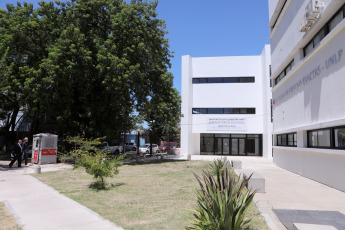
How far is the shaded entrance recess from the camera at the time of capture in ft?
105

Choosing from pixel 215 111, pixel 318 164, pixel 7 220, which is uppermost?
pixel 215 111

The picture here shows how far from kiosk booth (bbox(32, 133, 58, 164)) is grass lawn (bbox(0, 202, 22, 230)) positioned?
12.8 metres

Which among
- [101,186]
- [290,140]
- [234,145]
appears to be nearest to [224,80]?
[234,145]

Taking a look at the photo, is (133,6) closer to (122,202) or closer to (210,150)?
(122,202)

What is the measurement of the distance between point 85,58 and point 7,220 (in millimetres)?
14610

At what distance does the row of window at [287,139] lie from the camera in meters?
15.6

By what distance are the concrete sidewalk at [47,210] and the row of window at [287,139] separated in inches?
518

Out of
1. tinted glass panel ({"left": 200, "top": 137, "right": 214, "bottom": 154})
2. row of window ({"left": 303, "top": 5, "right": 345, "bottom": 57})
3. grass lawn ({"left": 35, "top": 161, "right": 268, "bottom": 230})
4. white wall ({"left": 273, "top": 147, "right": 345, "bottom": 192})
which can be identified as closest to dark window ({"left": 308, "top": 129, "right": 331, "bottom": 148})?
white wall ({"left": 273, "top": 147, "right": 345, "bottom": 192})

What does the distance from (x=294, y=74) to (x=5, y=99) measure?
958 inches

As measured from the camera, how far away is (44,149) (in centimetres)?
1817

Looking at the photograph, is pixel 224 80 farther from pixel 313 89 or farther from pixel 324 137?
pixel 324 137

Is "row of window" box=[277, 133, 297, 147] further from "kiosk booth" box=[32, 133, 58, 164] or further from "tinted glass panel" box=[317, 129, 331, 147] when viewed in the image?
"kiosk booth" box=[32, 133, 58, 164]

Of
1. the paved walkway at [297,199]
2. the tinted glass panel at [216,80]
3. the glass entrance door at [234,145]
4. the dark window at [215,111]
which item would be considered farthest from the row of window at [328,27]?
the glass entrance door at [234,145]

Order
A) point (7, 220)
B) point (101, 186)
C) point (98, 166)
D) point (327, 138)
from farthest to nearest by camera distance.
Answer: point (327, 138), point (101, 186), point (98, 166), point (7, 220)
